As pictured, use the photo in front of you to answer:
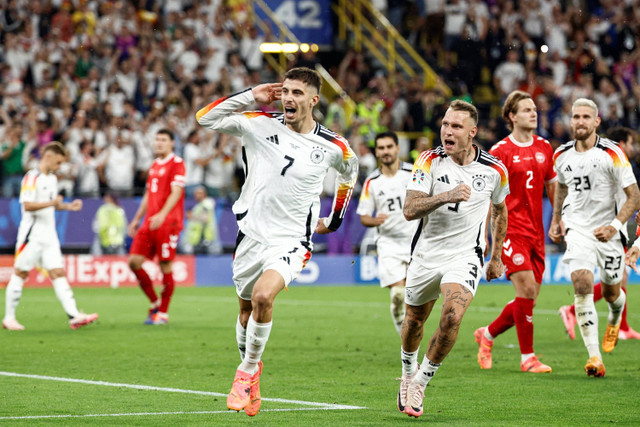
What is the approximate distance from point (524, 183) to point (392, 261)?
Answer: 79.3 inches

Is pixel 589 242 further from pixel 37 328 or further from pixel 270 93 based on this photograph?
pixel 37 328

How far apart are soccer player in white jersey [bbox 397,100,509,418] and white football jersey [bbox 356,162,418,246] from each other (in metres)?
3.88

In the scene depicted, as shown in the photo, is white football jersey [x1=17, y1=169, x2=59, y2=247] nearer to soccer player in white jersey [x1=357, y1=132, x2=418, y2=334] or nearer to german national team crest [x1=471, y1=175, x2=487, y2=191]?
soccer player in white jersey [x1=357, y1=132, x2=418, y2=334]

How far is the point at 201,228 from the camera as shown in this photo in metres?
23.7

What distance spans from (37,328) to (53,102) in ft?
32.2

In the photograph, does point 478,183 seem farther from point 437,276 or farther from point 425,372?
point 425,372

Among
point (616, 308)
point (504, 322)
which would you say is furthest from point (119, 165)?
point (616, 308)

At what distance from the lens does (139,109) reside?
2461 cm

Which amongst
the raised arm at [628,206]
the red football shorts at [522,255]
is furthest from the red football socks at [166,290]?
the raised arm at [628,206]

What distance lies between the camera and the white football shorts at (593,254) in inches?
427

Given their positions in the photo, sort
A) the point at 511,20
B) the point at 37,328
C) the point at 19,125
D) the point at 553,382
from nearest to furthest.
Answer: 1. the point at 553,382
2. the point at 37,328
3. the point at 19,125
4. the point at 511,20

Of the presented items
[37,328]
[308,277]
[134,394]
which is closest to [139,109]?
[308,277]

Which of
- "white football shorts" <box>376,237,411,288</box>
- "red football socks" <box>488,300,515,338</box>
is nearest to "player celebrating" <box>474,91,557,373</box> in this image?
"red football socks" <box>488,300,515,338</box>

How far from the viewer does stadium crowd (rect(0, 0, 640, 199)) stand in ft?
75.4
